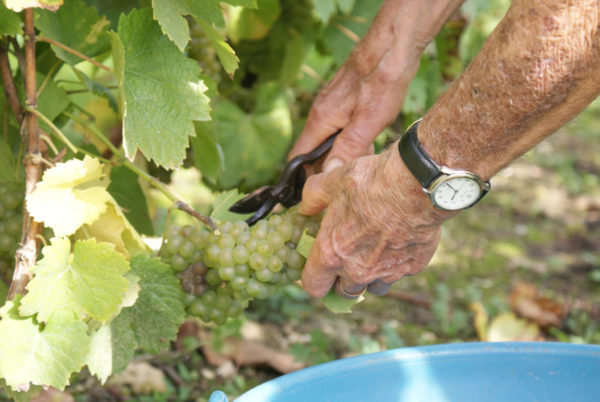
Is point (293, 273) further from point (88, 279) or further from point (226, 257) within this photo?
point (88, 279)

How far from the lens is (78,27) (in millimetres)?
1236

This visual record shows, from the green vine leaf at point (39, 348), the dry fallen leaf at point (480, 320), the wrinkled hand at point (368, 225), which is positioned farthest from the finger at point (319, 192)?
the dry fallen leaf at point (480, 320)

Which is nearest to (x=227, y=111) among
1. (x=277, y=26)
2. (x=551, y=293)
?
(x=277, y=26)

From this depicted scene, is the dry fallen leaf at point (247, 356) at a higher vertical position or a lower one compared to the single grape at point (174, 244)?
lower

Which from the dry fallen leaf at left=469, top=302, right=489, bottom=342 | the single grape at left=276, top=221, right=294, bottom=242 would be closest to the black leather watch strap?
the single grape at left=276, top=221, right=294, bottom=242

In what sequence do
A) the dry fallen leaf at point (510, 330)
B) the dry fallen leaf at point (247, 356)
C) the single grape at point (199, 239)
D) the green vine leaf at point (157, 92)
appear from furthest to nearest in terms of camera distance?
1. the dry fallen leaf at point (510, 330)
2. the dry fallen leaf at point (247, 356)
3. the single grape at point (199, 239)
4. the green vine leaf at point (157, 92)

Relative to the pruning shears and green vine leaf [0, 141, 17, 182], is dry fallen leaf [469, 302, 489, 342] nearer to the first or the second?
the pruning shears

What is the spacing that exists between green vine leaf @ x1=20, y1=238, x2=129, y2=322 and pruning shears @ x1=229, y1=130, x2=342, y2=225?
328 mm

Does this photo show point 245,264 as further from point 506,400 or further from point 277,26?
point 277,26

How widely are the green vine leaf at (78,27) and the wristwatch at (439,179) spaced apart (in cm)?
62

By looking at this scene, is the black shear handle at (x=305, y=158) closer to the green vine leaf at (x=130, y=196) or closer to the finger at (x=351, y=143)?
the finger at (x=351, y=143)

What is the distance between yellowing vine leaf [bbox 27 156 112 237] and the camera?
1001 millimetres

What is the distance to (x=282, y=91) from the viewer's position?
217 cm

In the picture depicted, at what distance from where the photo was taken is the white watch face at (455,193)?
3.38 ft
